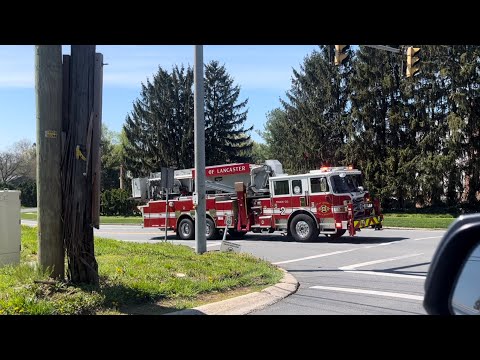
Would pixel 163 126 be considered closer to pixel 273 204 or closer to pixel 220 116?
pixel 220 116

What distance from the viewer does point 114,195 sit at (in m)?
44.9

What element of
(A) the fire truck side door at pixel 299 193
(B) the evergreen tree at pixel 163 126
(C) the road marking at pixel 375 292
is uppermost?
(B) the evergreen tree at pixel 163 126

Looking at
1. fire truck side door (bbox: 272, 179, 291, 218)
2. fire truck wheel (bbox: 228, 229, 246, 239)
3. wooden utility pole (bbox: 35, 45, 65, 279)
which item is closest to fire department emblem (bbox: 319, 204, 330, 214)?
fire truck side door (bbox: 272, 179, 291, 218)

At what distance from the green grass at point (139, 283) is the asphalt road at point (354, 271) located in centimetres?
95

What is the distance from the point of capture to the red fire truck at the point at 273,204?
16641mm

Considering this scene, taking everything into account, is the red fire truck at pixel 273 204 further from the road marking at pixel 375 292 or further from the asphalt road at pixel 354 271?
the road marking at pixel 375 292

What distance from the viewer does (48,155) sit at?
6.45 meters

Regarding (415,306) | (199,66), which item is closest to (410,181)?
(199,66)

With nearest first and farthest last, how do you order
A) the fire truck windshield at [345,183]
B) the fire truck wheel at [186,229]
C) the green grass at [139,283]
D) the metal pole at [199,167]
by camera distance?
the green grass at [139,283], the metal pole at [199,167], the fire truck windshield at [345,183], the fire truck wheel at [186,229]

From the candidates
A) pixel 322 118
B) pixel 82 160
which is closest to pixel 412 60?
pixel 82 160

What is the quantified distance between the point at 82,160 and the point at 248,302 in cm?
307

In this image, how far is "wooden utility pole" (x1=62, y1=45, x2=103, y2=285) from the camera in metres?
6.50

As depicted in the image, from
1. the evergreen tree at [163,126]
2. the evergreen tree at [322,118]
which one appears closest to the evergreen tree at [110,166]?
the evergreen tree at [163,126]
